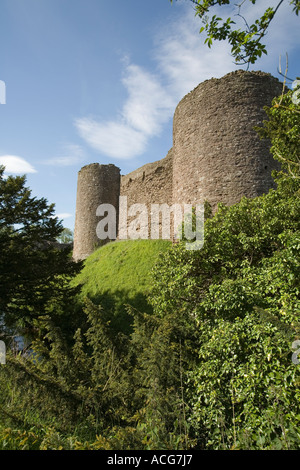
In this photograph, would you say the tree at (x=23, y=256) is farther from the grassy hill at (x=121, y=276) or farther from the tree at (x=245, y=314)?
the tree at (x=245, y=314)

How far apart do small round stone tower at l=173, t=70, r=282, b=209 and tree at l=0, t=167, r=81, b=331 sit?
5409mm

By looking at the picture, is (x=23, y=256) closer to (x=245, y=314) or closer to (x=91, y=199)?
(x=245, y=314)

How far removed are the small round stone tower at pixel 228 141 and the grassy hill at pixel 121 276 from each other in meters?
3.28

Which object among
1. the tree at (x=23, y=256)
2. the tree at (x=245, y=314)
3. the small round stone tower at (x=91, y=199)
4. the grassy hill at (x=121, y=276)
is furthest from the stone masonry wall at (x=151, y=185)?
the tree at (x=245, y=314)

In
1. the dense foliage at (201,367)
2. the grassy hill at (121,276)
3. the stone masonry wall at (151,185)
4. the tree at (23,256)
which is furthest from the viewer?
the stone masonry wall at (151,185)

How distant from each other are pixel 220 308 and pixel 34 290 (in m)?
6.38

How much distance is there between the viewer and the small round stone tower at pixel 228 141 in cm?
1018

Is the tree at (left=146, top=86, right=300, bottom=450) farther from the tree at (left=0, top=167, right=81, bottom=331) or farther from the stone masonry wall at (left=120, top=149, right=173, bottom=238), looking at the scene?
the stone masonry wall at (left=120, top=149, right=173, bottom=238)

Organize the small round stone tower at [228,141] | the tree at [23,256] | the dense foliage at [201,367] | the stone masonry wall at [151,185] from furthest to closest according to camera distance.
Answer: the stone masonry wall at [151,185], the small round stone tower at [228,141], the tree at [23,256], the dense foliage at [201,367]

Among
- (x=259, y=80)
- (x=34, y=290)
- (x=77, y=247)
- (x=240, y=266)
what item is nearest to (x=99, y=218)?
(x=77, y=247)

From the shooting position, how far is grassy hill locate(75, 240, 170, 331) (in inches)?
428

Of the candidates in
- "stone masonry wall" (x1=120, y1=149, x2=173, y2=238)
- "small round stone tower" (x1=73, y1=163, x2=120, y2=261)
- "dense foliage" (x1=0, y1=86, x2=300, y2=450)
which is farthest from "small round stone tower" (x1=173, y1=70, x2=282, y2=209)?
"small round stone tower" (x1=73, y1=163, x2=120, y2=261)

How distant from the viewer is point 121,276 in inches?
509
